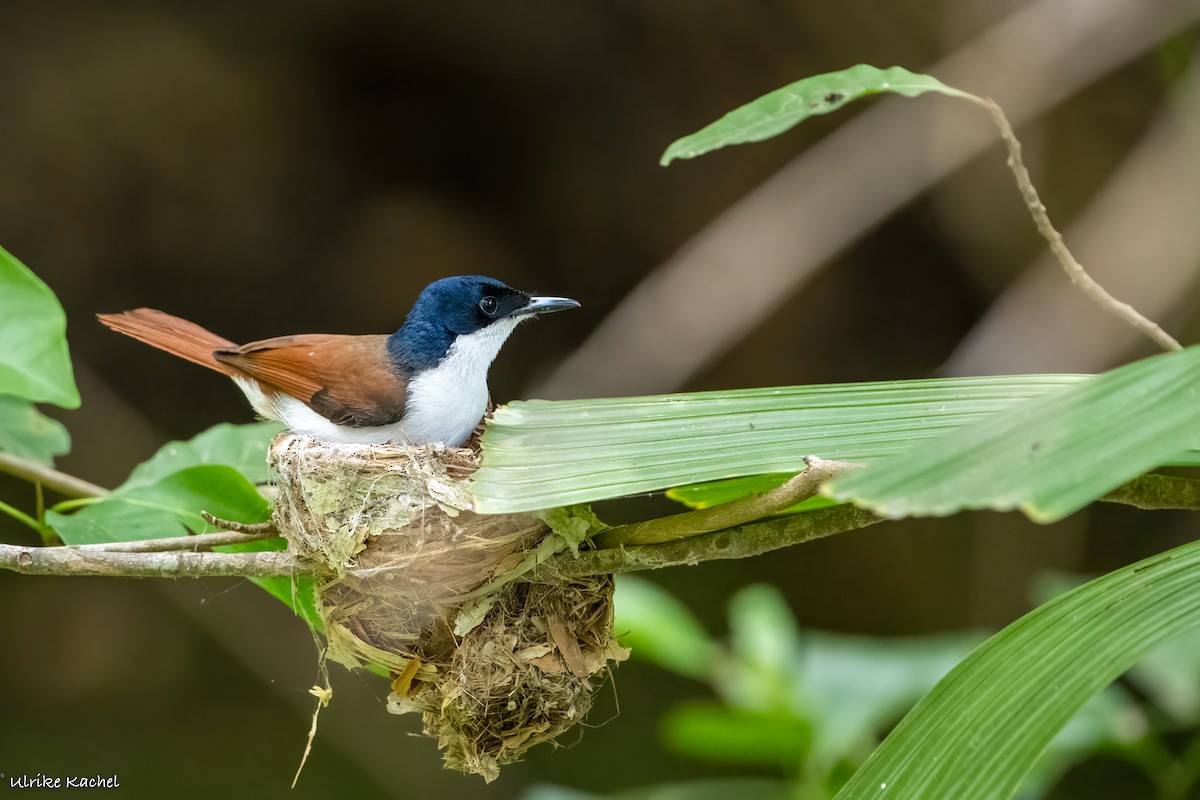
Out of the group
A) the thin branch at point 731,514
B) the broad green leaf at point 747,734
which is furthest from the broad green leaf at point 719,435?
the broad green leaf at point 747,734

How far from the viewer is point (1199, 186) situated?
4.86 m

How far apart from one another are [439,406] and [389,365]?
243 mm

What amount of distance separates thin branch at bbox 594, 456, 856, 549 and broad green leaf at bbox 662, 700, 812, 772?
Answer: 1.99 meters

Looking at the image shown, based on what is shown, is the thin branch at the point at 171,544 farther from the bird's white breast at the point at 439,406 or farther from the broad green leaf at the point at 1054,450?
the broad green leaf at the point at 1054,450

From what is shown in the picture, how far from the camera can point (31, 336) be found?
1.88m

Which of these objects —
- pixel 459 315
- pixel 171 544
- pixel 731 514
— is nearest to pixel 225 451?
pixel 171 544

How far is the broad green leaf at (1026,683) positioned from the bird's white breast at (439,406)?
1.93 m

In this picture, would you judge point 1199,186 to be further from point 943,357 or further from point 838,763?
point 838,763

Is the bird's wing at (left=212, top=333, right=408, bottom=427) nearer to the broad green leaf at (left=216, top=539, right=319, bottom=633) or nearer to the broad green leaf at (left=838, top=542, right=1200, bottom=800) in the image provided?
the broad green leaf at (left=216, top=539, right=319, bottom=633)

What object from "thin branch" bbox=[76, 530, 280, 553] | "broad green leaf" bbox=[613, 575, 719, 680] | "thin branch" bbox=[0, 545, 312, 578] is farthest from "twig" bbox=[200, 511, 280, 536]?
"broad green leaf" bbox=[613, 575, 719, 680]

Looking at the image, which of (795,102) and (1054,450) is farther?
(795,102)

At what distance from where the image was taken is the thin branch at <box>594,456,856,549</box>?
1189 mm

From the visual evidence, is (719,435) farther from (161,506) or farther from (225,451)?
(225,451)

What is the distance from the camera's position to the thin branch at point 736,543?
1.33 meters
